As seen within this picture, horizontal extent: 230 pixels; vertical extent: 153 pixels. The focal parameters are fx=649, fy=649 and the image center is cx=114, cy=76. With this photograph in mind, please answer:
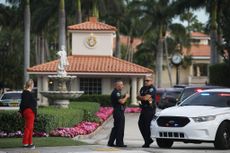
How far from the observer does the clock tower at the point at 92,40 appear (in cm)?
4762

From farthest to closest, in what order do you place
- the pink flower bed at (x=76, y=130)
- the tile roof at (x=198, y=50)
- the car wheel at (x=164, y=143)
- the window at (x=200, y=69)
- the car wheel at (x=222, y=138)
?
the window at (x=200, y=69) → the tile roof at (x=198, y=50) → the pink flower bed at (x=76, y=130) → the car wheel at (x=164, y=143) → the car wheel at (x=222, y=138)

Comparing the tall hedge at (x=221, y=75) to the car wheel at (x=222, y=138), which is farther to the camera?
the tall hedge at (x=221, y=75)

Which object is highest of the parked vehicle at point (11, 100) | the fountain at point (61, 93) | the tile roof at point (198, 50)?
the tile roof at point (198, 50)

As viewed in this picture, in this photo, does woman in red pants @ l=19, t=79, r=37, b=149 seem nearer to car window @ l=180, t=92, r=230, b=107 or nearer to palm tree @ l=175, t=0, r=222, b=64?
car window @ l=180, t=92, r=230, b=107

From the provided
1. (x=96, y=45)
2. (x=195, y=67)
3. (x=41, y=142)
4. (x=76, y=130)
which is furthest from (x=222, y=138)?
(x=195, y=67)

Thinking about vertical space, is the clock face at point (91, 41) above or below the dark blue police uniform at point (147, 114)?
above

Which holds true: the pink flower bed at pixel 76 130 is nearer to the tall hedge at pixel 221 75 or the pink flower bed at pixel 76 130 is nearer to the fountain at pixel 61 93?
the fountain at pixel 61 93

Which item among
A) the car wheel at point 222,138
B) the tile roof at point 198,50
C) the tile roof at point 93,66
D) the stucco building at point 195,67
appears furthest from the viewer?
the tile roof at point 198,50

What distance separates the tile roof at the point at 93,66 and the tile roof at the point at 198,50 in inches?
1893

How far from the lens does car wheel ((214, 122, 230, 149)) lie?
16375 mm

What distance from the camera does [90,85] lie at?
153ft

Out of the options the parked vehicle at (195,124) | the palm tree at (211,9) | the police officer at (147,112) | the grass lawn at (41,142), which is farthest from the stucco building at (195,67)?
the parked vehicle at (195,124)

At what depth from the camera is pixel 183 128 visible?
Answer: 1642cm

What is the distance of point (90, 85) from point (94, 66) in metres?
1.60
